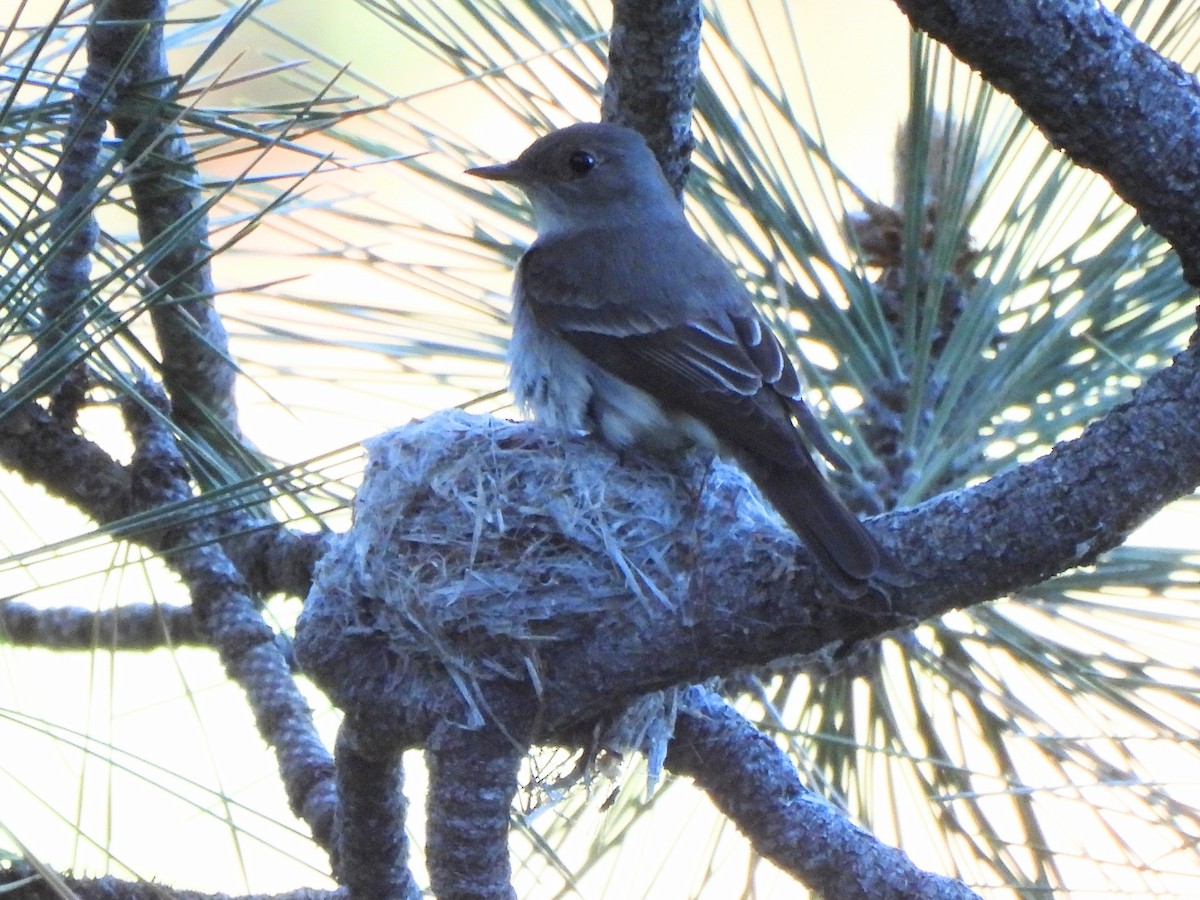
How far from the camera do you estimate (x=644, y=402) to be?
7.59ft

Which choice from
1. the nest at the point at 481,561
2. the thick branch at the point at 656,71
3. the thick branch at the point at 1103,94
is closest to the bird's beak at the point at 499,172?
the nest at the point at 481,561

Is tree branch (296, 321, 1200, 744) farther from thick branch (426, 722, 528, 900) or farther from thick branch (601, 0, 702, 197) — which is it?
thick branch (601, 0, 702, 197)

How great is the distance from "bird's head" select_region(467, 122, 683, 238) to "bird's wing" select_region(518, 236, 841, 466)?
15 centimetres

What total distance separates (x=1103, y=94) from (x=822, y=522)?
48cm

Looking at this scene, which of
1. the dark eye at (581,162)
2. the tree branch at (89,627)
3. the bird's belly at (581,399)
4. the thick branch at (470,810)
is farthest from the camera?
the dark eye at (581,162)

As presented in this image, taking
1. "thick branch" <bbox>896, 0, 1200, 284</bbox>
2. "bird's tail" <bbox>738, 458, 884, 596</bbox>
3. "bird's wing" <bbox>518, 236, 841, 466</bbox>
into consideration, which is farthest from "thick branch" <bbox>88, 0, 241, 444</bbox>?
"thick branch" <bbox>896, 0, 1200, 284</bbox>

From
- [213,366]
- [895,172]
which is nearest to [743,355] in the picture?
[895,172]

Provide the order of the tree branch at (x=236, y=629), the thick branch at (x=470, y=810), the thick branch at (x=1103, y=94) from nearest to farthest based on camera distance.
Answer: the thick branch at (x=1103, y=94) → the thick branch at (x=470, y=810) → the tree branch at (x=236, y=629)

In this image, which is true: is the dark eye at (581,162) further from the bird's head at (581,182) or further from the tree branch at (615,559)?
the tree branch at (615,559)

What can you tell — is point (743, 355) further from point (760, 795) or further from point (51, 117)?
point (51, 117)

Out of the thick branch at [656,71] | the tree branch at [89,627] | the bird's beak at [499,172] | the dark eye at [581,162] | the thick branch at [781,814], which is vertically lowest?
the thick branch at [781,814]

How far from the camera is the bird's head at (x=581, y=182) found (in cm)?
243

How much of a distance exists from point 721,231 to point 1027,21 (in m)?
0.95

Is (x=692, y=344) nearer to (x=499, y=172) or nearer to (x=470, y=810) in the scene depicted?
(x=499, y=172)
